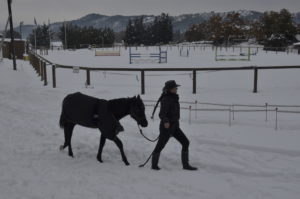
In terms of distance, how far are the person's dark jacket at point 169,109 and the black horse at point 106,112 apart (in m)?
0.35

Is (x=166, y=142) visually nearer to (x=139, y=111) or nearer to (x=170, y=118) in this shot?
(x=170, y=118)

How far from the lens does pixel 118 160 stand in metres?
6.41

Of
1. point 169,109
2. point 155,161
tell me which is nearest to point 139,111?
point 169,109

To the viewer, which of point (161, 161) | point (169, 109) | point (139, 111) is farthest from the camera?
point (161, 161)

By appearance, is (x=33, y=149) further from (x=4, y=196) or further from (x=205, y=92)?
(x=205, y=92)

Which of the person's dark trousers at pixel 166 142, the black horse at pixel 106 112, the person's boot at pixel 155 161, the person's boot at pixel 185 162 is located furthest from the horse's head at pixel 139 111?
the person's boot at pixel 185 162

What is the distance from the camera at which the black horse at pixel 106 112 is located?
5902 mm

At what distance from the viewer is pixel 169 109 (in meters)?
5.70

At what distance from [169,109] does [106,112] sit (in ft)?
3.39

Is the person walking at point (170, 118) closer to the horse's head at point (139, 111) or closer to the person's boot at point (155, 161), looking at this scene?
the person's boot at point (155, 161)

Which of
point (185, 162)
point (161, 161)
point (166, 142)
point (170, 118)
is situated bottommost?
point (161, 161)

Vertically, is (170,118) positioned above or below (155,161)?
above

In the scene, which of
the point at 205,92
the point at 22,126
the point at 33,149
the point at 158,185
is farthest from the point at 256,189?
the point at 205,92

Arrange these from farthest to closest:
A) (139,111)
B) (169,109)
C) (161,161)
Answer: (161,161) < (139,111) < (169,109)
